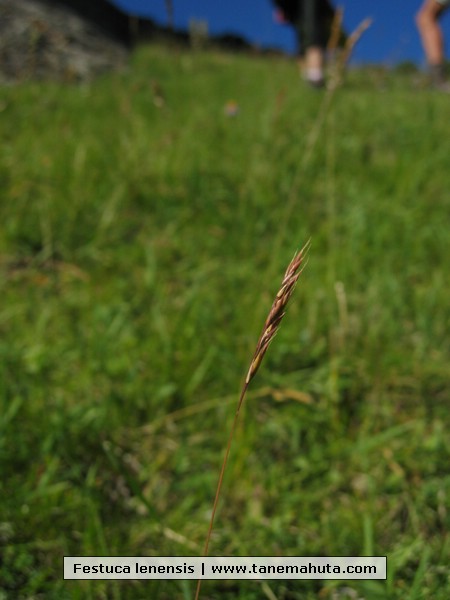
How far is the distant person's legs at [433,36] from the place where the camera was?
218 inches

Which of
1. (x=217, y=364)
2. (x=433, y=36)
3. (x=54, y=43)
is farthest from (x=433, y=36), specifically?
(x=217, y=364)

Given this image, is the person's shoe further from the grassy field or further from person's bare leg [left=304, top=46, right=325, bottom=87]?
the grassy field

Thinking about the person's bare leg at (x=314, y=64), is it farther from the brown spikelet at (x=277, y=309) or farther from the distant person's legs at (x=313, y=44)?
the brown spikelet at (x=277, y=309)

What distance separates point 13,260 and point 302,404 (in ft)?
3.83

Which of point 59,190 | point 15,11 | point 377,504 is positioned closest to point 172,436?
point 377,504

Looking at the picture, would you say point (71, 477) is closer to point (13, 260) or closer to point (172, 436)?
point (172, 436)

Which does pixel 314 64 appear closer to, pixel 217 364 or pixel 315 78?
pixel 315 78

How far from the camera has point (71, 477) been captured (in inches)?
40.9

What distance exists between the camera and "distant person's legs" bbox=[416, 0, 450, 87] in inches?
218
